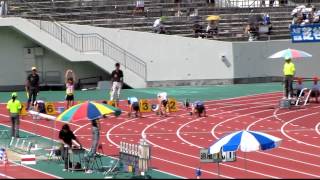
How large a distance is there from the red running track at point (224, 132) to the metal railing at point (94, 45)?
6683 millimetres

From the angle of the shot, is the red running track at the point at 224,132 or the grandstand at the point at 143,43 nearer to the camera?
the red running track at the point at 224,132

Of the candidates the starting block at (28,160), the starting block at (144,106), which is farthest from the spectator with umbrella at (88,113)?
the starting block at (144,106)

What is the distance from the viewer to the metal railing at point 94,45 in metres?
40.5

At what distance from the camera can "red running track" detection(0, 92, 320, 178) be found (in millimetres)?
20750

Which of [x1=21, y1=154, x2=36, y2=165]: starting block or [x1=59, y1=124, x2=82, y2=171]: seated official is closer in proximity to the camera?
[x1=59, y1=124, x2=82, y2=171]: seated official

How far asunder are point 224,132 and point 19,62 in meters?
16.2

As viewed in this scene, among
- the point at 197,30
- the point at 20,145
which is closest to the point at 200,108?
the point at 20,145

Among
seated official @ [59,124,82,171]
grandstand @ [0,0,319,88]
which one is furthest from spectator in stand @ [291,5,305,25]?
seated official @ [59,124,82,171]

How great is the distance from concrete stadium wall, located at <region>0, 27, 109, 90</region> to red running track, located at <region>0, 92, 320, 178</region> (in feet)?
26.9

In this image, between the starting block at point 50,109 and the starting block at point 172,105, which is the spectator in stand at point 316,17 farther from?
the starting block at point 50,109

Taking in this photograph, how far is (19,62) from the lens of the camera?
41.0 metres

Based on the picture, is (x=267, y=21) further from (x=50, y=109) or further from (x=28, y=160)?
(x=28, y=160)

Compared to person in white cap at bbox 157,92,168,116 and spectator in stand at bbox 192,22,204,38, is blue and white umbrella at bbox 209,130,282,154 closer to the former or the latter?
person in white cap at bbox 157,92,168,116

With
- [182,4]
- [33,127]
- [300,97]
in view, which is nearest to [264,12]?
[182,4]
